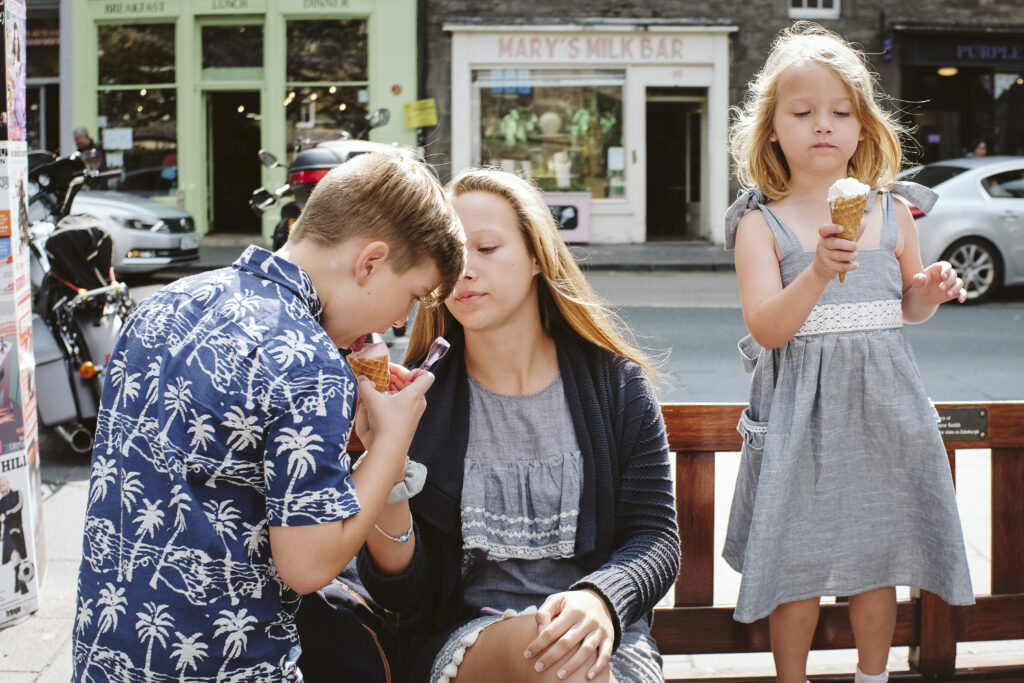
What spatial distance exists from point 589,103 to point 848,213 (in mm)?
15652

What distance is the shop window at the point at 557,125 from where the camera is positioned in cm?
1717

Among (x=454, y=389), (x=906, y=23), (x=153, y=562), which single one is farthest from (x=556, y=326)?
(x=906, y=23)

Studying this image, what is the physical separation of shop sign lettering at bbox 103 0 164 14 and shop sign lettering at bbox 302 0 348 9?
2.36m

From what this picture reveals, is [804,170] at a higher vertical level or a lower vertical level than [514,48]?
lower

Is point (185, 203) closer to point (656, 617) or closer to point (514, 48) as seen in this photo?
point (514, 48)

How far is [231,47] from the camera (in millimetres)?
17188

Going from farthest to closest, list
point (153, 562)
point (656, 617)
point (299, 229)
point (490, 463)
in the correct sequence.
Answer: point (656, 617)
point (490, 463)
point (299, 229)
point (153, 562)

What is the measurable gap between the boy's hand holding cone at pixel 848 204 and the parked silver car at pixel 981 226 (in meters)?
9.29

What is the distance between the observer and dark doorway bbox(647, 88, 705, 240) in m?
18.2

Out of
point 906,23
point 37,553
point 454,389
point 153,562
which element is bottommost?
point 37,553

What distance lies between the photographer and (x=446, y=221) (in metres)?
1.74

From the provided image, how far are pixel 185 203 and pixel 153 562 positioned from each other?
16520 millimetres

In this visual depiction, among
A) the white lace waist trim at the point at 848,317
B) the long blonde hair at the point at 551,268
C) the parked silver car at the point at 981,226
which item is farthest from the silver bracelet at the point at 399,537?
the parked silver car at the point at 981,226

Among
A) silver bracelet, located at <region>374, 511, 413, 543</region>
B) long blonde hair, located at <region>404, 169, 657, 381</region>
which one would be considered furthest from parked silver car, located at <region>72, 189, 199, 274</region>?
silver bracelet, located at <region>374, 511, 413, 543</region>
